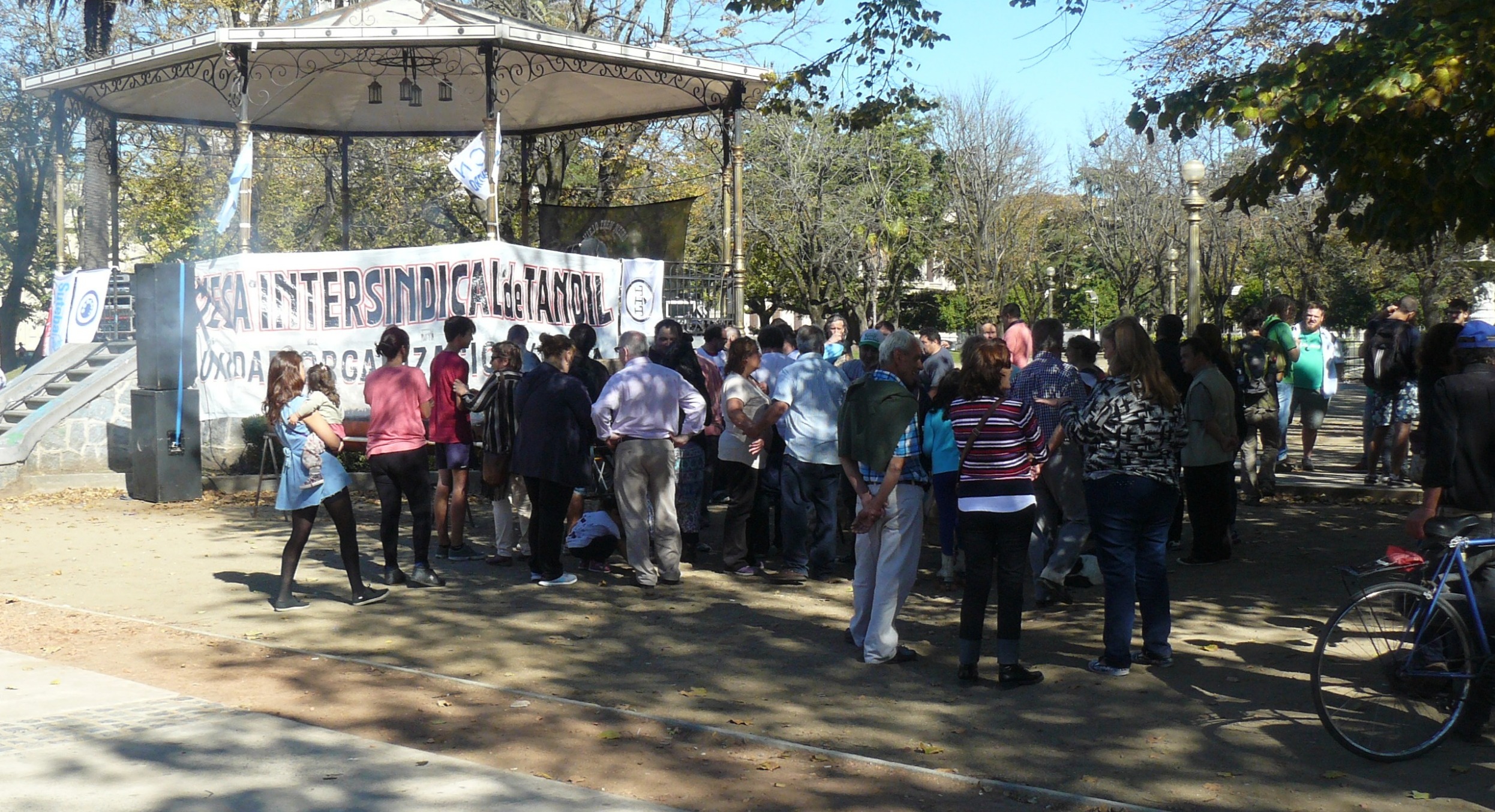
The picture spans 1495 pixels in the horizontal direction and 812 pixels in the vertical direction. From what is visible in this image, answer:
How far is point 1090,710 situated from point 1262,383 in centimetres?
627

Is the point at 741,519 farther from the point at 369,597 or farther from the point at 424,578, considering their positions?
the point at 369,597

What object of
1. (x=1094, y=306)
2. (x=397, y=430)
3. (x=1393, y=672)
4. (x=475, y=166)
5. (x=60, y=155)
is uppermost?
(x=60, y=155)

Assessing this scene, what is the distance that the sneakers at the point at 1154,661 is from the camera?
7.00m

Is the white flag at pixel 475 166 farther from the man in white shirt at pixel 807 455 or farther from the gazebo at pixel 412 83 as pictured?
the man in white shirt at pixel 807 455

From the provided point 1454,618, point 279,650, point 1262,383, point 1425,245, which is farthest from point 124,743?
point 1262,383

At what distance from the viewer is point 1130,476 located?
664cm

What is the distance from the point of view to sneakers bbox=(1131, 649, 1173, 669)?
276 inches

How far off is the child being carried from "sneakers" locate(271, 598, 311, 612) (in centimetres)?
89

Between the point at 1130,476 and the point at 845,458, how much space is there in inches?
60.2

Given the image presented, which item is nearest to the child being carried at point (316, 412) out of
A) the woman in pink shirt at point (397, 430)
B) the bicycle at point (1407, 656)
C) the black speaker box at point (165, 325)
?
the woman in pink shirt at point (397, 430)

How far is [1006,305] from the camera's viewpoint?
1030 cm

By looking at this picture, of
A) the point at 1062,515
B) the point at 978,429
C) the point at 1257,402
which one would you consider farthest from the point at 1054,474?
the point at 1257,402

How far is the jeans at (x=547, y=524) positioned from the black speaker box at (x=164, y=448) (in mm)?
6104

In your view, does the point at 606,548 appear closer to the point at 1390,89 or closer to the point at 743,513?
the point at 743,513
